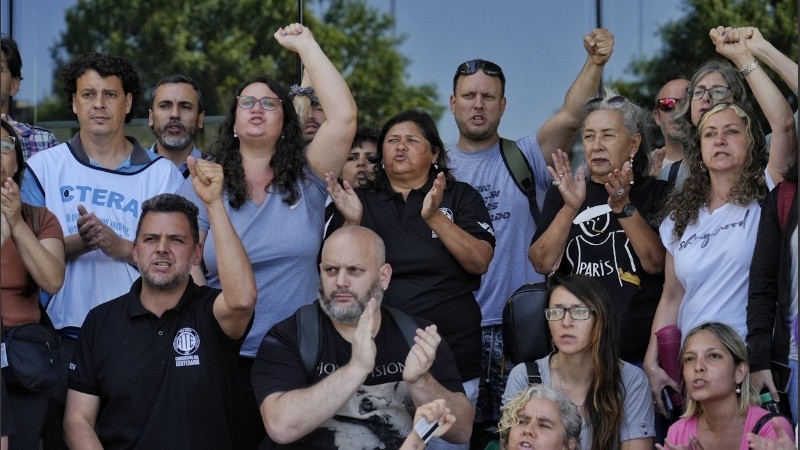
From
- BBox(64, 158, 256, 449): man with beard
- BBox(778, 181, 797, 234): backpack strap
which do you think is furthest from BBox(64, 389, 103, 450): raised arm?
BBox(778, 181, 797, 234): backpack strap

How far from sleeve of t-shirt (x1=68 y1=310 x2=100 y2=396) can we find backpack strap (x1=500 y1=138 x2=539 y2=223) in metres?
1.85

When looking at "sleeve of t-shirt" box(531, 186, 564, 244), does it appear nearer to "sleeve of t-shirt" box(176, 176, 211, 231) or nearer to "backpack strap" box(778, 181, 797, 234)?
"backpack strap" box(778, 181, 797, 234)

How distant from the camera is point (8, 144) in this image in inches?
172

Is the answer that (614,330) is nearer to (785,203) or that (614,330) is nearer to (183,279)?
(785,203)

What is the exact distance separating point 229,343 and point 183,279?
0.27 meters

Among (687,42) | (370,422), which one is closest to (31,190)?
(370,422)

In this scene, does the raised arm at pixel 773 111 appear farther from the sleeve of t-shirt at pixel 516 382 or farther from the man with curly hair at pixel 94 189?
the man with curly hair at pixel 94 189

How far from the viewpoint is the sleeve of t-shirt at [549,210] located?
4.93 metres

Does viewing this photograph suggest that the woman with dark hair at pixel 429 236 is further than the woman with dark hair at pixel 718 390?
Yes

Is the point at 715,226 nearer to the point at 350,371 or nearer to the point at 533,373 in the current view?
the point at 533,373

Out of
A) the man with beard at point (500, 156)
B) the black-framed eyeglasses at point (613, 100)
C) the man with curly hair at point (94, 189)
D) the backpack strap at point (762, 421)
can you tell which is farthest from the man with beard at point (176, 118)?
the backpack strap at point (762, 421)

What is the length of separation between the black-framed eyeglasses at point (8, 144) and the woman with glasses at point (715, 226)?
233 cm

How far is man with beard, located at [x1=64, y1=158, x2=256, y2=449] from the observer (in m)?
4.29

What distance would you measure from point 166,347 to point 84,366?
289 mm
